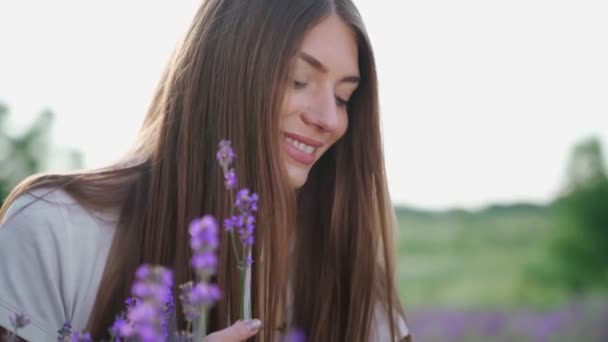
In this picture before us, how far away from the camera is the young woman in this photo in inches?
79.1

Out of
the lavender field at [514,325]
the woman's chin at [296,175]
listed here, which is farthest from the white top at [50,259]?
the lavender field at [514,325]

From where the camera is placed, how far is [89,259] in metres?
2.12

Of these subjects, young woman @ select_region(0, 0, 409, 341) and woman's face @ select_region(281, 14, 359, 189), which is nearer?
young woman @ select_region(0, 0, 409, 341)

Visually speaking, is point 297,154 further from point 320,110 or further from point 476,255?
point 476,255

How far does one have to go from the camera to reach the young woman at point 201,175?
6.59ft

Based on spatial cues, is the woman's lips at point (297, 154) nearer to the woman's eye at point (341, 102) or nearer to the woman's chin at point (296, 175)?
the woman's chin at point (296, 175)

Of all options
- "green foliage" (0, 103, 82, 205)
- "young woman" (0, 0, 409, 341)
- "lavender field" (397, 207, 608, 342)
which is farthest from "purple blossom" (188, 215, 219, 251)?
"lavender field" (397, 207, 608, 342)

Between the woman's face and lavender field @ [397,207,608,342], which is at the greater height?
the woman's face

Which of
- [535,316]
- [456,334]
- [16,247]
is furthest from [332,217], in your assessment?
[535,316]

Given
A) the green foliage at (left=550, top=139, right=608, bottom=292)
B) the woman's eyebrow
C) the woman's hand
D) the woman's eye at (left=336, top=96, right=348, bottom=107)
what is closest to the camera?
the woman's hand

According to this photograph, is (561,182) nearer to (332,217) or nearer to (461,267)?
(461,267)

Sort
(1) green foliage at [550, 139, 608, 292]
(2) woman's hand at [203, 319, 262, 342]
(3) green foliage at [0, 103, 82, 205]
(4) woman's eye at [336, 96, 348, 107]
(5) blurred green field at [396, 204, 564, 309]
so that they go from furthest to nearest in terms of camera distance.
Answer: (5) blurred green field at [396, 204, 564, 309], (1) green foliage at [550, 139, 608, 292], (3) green foliage at [0, 103, 82, 205], (4) woman's eye at [336, 96, 348, 107], (2) woman's hand at [203, 319, 262, 342]

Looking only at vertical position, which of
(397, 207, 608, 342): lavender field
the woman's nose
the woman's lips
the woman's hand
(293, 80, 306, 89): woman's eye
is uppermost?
(293, 80, 306, 89): woman's eye

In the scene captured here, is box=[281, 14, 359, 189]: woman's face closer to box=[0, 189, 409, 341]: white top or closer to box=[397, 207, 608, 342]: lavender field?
box=[0, 189, 409, 341]: white top
